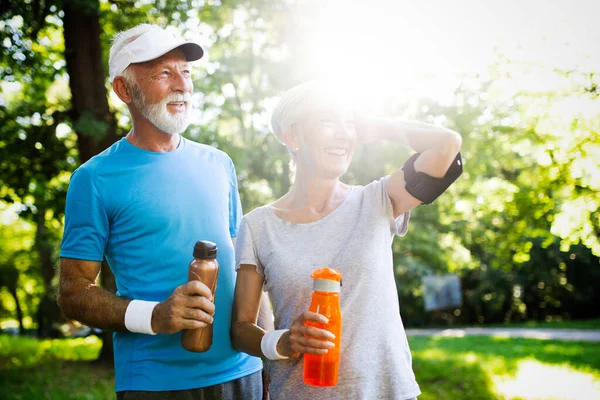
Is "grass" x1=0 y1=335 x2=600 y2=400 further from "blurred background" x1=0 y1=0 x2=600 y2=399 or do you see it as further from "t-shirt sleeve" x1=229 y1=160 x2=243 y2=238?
"t-shirt sleeve" x1=229 y1=160 x2=243 y2=238

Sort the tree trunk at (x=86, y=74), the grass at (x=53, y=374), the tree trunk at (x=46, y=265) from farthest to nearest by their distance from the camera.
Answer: the tree trunk at (x=46, y=265), the tree trunk at (x=86, y=74), the grass at (x=53, y=374)

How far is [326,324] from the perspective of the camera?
79.0 inches

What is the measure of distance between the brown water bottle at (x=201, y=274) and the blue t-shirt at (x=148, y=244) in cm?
35

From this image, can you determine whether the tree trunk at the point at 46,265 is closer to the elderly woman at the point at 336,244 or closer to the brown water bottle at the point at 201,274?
the elderly woman at the point at 336,244

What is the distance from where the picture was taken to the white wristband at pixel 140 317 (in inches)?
88.1

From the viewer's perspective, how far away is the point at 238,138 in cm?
Result: 1405

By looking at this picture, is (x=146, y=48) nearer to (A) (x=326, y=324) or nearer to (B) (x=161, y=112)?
(B) (x=161, y=112)

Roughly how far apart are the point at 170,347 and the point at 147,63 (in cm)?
127

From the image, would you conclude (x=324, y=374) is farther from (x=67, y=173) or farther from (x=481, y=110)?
(x=67, y=173)

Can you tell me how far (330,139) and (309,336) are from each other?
0.85 meters

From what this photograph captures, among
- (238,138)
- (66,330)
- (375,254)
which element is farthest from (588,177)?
(66,330)

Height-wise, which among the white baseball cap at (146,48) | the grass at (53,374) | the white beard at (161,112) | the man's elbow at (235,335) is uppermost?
the white baseball cap at (146,48)

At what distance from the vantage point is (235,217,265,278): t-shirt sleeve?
2.42m

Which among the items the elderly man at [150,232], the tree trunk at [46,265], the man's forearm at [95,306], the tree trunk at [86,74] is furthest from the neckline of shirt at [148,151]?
the tree trunk at [46,265]
